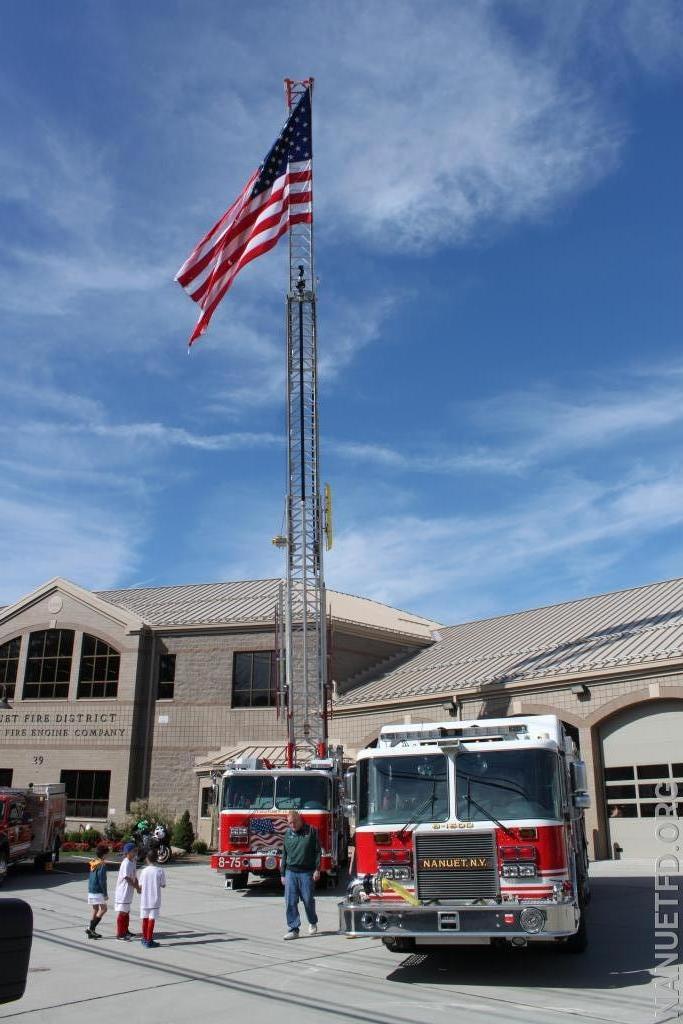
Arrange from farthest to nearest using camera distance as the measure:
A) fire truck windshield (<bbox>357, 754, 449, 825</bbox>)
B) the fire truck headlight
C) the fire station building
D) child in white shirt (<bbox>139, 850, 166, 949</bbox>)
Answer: the fire station building
child in white shirt (<bbox>139, 850, 166, 949</bbox>)
fire truck windshield (<bbox>357, 754, 449, 825</bbox>)
the fire truck headlight

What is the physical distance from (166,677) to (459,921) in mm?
27642

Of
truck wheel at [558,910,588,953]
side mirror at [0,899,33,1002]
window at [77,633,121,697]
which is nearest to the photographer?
side mirror at [0,899,33,1002]

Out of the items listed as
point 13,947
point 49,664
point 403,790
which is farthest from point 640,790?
point 49,664

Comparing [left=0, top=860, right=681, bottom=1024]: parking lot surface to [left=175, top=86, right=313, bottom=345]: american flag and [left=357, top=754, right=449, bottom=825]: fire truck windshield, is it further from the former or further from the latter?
[left=175, top=86, right=313, bottom=345]: american flag

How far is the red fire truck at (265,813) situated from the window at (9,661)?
71.5 feet

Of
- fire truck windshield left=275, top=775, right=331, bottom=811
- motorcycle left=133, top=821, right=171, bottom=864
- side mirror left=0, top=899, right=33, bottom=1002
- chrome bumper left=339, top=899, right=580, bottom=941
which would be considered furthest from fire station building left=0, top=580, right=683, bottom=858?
side mirror left=0, top=899, right=33, bottom=1002

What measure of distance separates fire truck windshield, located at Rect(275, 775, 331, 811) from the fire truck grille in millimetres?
9136

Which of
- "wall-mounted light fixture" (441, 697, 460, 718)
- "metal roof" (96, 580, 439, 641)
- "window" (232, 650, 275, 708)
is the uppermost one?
"metal roof" (96, 580, 439, 641)

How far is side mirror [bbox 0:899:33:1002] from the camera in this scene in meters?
3.25

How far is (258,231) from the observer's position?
24156 millimetres

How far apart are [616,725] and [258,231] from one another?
16.4m

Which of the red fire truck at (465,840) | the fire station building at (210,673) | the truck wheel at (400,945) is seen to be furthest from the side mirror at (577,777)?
the fire station building at (210,673)

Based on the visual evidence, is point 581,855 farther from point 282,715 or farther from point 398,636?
point 398,636

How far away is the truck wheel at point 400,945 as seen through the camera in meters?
10.4
